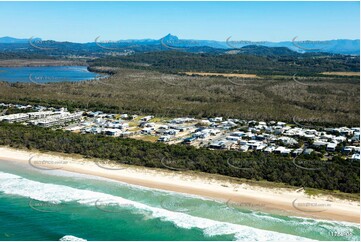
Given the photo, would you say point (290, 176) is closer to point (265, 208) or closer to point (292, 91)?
point (265, 208)

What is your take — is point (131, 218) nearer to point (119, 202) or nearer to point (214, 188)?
point (119, 202)

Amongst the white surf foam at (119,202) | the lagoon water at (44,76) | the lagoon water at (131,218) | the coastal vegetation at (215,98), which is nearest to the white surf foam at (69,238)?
the lagoon water at (131,218)

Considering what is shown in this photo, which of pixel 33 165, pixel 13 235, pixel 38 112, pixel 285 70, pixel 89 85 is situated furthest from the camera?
pixel 285 70

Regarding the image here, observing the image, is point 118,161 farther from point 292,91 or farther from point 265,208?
point 292,91

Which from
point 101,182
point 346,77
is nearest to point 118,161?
point 101,182

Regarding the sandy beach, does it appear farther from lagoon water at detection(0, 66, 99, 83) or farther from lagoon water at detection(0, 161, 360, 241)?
lagoon water at detection(0, 66, 99, 83)

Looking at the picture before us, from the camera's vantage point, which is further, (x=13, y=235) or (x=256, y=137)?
(x=256, y=137)

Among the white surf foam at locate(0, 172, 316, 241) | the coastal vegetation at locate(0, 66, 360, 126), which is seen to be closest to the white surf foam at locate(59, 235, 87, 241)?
the white surf foam at locate(0, 172, 316, 241)

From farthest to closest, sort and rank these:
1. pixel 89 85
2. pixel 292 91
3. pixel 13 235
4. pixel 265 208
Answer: pixel 89 85, pixel 292 91, pixel 265 208, pixel 13 235
